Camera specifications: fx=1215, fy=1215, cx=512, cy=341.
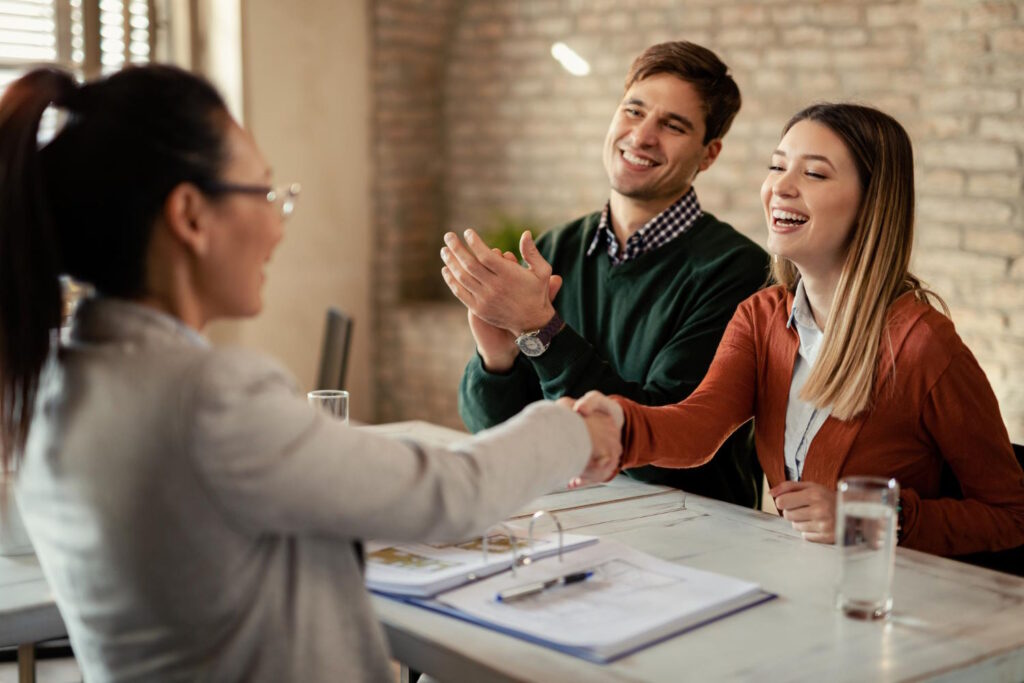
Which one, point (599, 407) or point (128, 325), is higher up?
point (128, 325)

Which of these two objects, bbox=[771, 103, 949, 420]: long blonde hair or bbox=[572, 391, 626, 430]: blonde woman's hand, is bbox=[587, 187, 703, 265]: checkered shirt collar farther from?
bbox=[572, 391, 626, 430]: blonde woman's hand

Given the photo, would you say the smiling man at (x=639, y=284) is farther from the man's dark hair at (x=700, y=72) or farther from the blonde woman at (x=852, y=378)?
the blonde woman at (x=852, y=378)

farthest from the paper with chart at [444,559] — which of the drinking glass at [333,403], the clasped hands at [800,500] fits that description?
the drinking glass at [333,403]

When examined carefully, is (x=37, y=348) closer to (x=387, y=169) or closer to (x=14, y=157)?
(x=14, y=157)

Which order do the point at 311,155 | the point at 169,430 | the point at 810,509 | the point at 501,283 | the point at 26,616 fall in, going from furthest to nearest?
the point at 311,155
the point at 501,283
the point at 810,509
the point at 26,616
the point at 169,430

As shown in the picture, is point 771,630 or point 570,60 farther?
point 570,60

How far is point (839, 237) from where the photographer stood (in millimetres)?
1989

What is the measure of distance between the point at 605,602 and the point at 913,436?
73cm

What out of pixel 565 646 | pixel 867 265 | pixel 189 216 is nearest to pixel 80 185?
pixel 189 216

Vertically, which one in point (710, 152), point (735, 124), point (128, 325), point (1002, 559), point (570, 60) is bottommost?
point (1002, 559)

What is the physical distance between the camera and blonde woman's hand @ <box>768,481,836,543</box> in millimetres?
1679

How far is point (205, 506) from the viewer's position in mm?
1032

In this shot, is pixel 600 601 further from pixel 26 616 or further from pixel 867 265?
pixel 867 265

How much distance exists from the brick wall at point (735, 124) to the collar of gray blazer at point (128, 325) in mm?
3160
